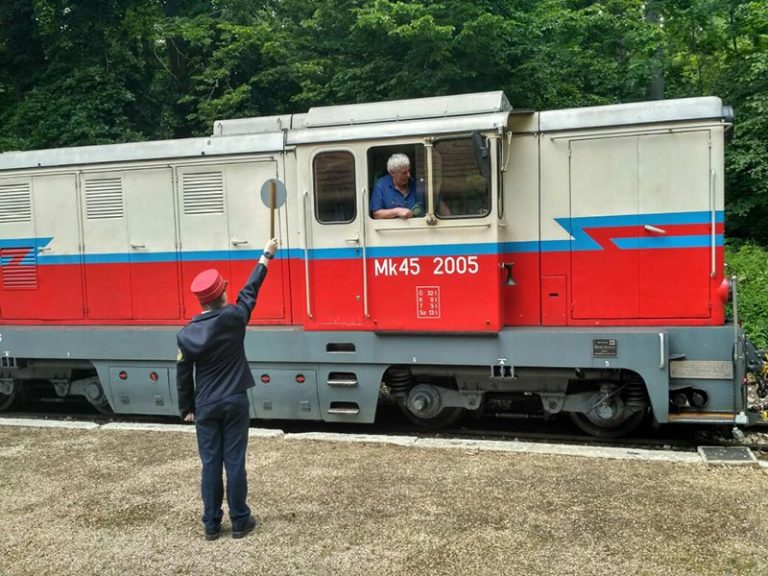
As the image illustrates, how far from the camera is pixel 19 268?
791 centimetres

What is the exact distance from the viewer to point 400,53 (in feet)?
44.4

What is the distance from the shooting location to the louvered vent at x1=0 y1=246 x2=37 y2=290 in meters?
7.86

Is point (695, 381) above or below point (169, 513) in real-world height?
above

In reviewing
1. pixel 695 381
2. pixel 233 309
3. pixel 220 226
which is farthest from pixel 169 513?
pixel 695 381

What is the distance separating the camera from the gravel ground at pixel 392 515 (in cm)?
396

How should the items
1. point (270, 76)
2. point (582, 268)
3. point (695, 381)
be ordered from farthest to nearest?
point (270, 76) < point (582, 268) < point (695, 381)

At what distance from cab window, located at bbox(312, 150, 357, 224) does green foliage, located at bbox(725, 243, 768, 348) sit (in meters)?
5.80

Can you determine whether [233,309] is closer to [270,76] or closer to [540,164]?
[540,164]

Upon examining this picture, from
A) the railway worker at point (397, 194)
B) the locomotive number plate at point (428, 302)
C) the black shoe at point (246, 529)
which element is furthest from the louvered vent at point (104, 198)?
the black shoe at point (246, 529)

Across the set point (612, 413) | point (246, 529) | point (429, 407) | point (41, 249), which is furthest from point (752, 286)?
point (41, 249)

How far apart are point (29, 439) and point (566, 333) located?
5269mm

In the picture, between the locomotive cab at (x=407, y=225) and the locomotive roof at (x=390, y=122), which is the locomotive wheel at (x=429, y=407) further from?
the locomotive roof at (x=390, y=122)

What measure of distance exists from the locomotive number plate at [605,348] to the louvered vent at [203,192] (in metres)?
3.96

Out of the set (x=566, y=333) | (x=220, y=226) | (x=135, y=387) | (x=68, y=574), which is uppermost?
(x=220, y=226)
